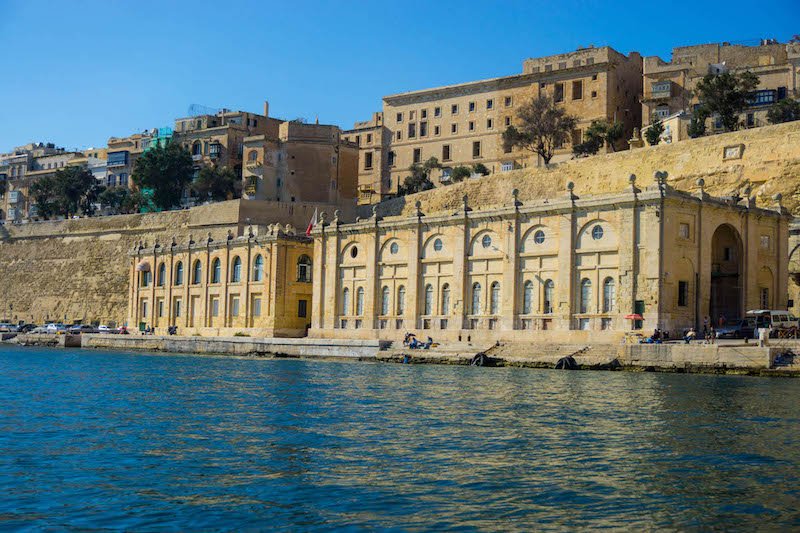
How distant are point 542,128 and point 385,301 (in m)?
27.5

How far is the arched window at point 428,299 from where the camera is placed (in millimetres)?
49875

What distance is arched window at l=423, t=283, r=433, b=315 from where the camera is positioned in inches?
1964

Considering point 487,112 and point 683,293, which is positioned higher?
point 487,112

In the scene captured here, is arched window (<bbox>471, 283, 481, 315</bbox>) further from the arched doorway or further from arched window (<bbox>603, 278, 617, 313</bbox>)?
the arched doorway

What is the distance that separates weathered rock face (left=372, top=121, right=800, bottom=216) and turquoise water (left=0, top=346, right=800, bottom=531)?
2200 cm

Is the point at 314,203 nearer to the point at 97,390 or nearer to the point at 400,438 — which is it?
the point at 97,390

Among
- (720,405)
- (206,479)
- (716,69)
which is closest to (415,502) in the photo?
(206,479)

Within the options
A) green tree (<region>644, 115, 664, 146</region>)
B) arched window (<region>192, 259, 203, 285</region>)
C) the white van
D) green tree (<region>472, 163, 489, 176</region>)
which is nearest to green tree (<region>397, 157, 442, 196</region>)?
green tree (<region>472, 163, 489, 176</region>)

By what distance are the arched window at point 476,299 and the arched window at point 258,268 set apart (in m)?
15.7

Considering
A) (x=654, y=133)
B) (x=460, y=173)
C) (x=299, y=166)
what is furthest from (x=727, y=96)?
(x=299, y=166)

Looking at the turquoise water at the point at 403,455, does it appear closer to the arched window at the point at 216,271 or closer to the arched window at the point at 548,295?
the arched window at the point at 548,295

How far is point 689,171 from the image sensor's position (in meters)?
55.9

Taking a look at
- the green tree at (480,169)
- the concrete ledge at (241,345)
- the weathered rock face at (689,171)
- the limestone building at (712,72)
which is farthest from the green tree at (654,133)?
the concrete ledge at (241,345)

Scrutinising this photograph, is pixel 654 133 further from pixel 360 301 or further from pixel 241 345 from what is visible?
pixel 241 345
